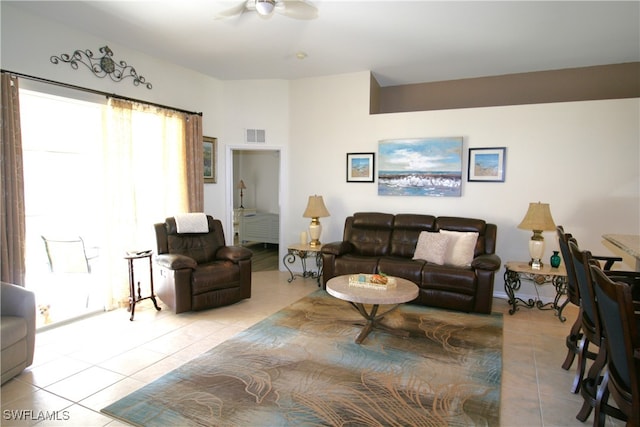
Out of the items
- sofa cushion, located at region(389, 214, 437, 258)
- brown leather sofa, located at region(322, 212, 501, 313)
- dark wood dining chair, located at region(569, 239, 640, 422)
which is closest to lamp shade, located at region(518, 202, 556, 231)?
brown leather sofa, located at region(322, 212, 501, 313)

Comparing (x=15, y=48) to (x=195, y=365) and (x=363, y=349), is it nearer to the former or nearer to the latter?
(x=195, y=365)

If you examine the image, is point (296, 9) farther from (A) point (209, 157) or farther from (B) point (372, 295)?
(A) point (209, 157)

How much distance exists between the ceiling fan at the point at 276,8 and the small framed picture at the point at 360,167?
246 cm

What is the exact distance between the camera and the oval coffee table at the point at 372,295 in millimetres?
3119

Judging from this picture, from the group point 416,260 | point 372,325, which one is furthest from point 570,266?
point 416,260

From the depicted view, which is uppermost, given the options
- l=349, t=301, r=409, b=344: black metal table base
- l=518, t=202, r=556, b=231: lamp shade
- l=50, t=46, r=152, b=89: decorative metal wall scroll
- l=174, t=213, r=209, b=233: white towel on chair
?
l=50, t=46, r=152, b=89: decorative metal wall scroll

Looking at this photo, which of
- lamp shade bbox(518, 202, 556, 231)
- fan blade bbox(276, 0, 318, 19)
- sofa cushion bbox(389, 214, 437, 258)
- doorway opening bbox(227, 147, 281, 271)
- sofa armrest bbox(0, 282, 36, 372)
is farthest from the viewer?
doorway opening bbox(227, 147, 281, 271)

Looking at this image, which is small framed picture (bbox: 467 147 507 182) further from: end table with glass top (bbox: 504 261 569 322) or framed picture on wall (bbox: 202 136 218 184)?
framed picture on wall (bbox: 202 136 218 184)

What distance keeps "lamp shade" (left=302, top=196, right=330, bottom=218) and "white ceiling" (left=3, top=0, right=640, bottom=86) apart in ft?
6.20

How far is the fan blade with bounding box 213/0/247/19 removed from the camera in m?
3.16

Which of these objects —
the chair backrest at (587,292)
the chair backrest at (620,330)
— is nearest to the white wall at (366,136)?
the chair backrest at (587,292)

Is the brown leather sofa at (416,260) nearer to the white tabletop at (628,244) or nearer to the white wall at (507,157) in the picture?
the white wall at (507,157)

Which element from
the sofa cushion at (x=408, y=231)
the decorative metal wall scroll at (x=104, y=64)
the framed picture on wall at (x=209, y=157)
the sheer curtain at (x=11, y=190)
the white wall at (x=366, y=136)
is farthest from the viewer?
the framed picture on wall at (x=209, y=157)

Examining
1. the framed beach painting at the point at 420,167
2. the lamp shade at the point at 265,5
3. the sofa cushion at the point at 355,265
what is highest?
the lamp shade at the point at 265,5
